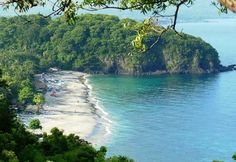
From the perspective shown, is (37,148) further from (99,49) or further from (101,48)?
(99,49)

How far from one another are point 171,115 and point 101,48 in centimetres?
4604

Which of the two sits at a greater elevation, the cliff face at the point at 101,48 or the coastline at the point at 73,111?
the cliff face at the point at 101,48

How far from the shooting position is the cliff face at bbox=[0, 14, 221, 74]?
305ft

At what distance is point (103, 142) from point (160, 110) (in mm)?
15861

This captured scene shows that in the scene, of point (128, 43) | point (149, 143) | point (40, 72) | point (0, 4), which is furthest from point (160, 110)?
point (0, 4)

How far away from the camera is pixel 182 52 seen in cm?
9456

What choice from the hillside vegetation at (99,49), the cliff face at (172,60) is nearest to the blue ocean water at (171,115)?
the cliff face at (172,60)

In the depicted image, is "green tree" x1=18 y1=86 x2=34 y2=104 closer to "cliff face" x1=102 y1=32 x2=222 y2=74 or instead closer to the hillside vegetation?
the hillside vegetation

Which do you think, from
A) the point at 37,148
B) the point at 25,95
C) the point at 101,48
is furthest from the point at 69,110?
the point at 37,148

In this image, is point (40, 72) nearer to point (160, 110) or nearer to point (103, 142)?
point (160, 110)

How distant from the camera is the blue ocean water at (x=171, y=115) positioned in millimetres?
40494

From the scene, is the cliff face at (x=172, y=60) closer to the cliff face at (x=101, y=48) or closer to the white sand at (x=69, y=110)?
the cliff face at (x=101, y=48)

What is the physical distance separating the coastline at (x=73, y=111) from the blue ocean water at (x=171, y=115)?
4.39 feet

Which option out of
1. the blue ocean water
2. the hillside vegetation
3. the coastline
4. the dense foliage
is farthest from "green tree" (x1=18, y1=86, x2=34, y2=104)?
the dense foliage
